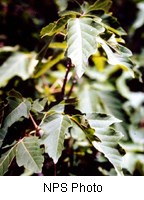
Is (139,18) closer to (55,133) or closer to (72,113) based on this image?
(72,113)

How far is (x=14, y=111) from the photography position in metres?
1.04

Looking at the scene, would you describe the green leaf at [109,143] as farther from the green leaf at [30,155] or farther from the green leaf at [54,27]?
the green leaf at [54,27]

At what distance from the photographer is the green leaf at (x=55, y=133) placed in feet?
3.01

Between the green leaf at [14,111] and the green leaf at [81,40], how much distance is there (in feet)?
0.74

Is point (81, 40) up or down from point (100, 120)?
up

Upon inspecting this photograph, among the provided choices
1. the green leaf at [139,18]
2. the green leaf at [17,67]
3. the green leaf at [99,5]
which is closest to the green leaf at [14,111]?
the green leaf at [99,5]

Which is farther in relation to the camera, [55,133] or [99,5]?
[99,5]

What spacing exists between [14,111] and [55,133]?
163 millimetres

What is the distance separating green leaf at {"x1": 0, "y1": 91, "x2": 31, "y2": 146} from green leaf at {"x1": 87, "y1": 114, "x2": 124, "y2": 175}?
19cm

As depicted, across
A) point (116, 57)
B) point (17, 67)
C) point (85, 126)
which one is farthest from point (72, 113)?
point (17, 67)
